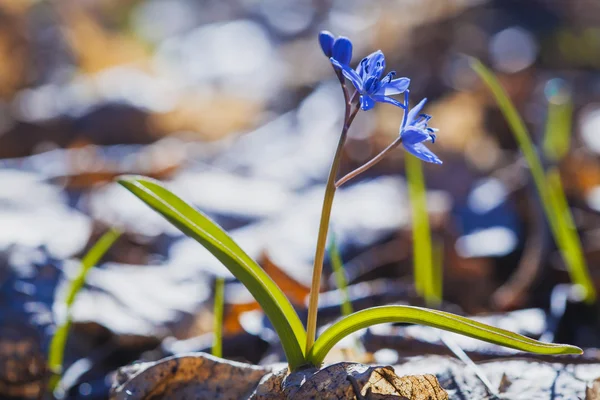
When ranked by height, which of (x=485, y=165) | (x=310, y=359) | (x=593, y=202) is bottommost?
(x=310, y=359)

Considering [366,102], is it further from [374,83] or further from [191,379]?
[191,379]

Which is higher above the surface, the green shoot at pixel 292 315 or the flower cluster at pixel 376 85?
the flower cluster at pixel 376 85

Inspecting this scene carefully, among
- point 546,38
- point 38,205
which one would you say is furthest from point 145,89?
point 546,38

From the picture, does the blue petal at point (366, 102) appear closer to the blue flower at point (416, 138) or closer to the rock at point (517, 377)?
the blue flower at point (416, 138)

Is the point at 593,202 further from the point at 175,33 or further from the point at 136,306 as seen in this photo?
the point at 175,33

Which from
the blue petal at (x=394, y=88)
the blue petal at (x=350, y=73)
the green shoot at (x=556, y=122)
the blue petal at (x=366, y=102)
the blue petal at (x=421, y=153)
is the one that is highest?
the green shoot at (x=556, y=122)

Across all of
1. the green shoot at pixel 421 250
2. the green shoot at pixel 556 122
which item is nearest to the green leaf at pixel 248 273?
the green shoot at pixel 421 250

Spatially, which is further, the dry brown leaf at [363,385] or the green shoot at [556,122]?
the green shoot at [556,122]
